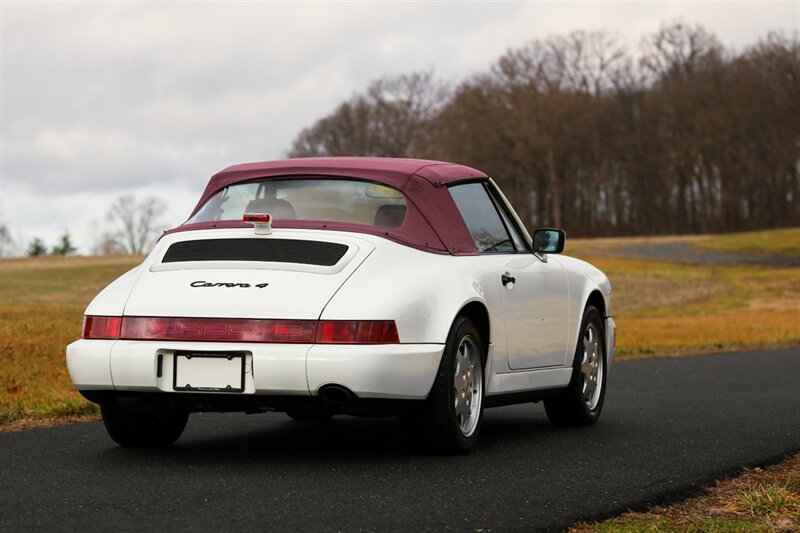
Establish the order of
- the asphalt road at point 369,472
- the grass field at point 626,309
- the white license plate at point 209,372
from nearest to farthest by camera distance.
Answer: the asphalt road at point 369,472
the white license plate at point 209,372
the grass field at point 626,309

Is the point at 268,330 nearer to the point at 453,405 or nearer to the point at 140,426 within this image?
the point at 453,405

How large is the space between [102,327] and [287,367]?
1118mm

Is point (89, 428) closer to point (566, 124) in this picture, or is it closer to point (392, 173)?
point (392, 173)

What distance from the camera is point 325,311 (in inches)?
246

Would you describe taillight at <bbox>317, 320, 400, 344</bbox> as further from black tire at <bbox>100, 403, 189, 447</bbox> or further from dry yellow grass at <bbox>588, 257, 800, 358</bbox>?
dry yellow grass at <bbox>588, 257, 800, 358</bbox>

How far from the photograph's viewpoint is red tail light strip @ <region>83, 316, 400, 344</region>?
6.22m

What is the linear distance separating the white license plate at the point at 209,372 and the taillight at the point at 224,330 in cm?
9

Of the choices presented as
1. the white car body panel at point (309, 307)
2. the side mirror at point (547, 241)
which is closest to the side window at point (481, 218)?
the side mirror at point (547, 241)

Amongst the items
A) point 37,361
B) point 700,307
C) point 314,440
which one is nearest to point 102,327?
point 314,440

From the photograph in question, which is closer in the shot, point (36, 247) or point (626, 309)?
point (626, 309)

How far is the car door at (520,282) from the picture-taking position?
7703 mm

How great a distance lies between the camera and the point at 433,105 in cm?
8988

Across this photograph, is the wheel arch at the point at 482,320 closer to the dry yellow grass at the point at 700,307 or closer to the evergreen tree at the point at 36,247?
the dry yellow grass at the point at 700,307

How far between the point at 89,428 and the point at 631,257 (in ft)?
173
